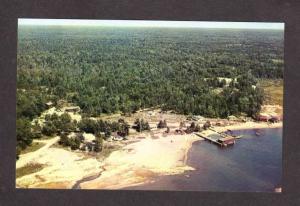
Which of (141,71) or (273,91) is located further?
(141,71)

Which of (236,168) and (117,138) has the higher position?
(117,138)

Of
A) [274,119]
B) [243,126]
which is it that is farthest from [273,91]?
[243,126]

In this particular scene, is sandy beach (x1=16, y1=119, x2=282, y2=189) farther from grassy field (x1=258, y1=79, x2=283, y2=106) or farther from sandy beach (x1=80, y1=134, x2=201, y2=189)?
grassy field (x1=258, y1=79, x2=283, y2=106)

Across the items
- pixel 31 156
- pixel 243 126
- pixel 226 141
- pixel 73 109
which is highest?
pixel 73 109

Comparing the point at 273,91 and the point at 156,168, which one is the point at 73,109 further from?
the point at 273,91

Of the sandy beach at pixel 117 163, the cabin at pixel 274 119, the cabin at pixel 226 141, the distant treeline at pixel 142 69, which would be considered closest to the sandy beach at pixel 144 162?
the sandy beach at pixel 117 163
